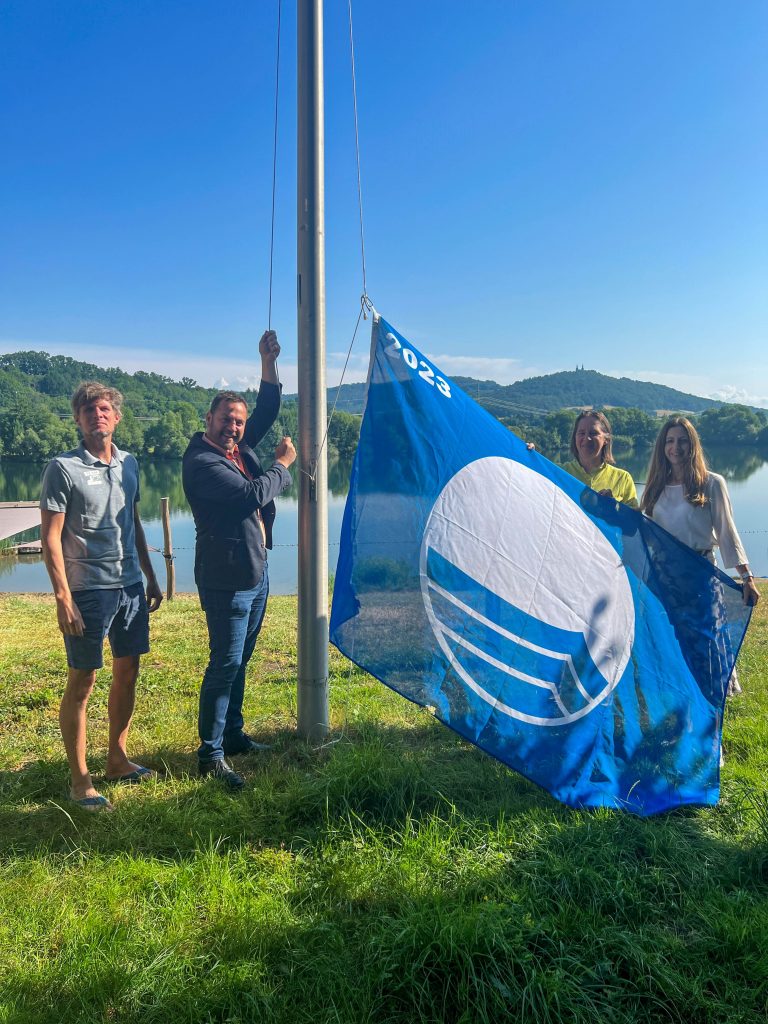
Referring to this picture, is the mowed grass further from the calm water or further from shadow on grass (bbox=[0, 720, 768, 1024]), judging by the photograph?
the calm water

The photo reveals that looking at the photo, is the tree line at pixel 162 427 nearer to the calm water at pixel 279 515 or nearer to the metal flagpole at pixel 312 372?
the calm water at pixel 279 515

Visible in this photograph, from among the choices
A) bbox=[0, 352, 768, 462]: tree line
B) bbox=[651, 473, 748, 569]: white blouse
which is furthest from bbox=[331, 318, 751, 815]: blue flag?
bbox=[0, 352, 768, 462]: tree line

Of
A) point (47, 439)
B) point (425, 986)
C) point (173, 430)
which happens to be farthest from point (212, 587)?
point (47, 439)

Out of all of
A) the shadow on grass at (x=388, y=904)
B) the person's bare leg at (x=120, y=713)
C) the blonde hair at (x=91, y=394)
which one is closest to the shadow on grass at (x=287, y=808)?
the shadow on grass at (x=388, y=904)

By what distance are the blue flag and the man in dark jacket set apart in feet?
1.61

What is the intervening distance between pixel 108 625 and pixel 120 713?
0.51 m

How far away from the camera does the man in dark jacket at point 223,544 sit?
3.25 meters

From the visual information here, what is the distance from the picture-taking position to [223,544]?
328cm

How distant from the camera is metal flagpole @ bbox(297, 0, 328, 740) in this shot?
3494 mm

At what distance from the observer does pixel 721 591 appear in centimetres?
352

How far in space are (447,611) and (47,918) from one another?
6.19 ft

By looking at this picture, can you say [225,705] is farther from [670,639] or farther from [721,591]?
[721,591]

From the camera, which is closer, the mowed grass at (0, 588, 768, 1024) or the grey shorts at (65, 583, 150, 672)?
the mowed grass at (0, 588, 768, 1024)

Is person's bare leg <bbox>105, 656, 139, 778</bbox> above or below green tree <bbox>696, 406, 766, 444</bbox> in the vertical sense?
below
